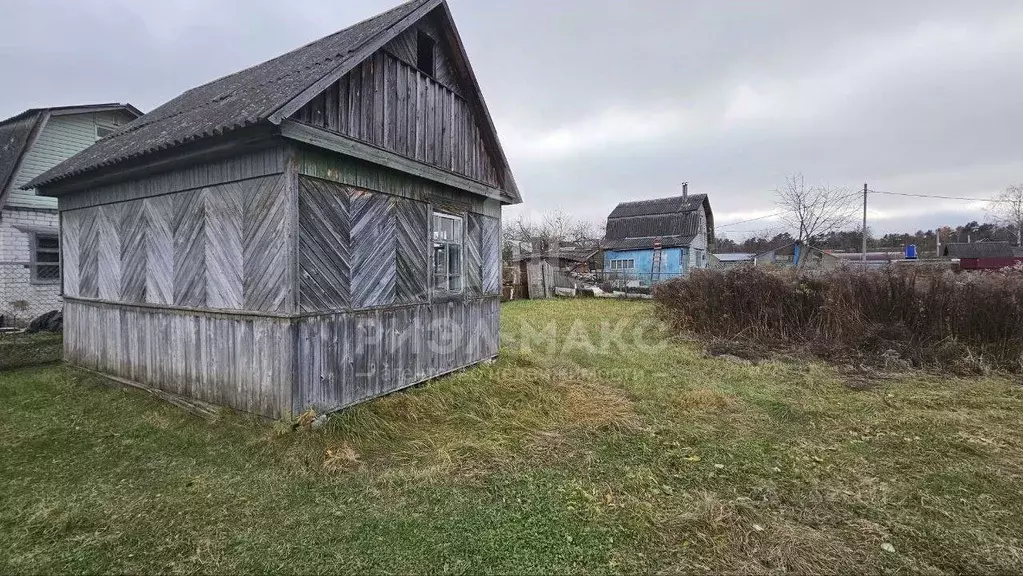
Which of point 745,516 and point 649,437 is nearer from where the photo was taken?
point 745,516

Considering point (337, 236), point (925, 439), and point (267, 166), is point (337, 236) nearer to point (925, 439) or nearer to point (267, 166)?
point (267, 166)

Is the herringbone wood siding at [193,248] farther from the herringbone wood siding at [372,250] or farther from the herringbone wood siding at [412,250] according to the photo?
the herringbone wood siding at [412,250]

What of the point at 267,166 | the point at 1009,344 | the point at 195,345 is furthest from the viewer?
the point at 1009,344

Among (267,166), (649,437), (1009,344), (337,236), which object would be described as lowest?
(649,437)

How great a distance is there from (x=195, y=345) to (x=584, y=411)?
5057mm

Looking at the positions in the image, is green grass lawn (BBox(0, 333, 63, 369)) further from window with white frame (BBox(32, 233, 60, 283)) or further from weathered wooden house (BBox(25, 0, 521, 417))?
window with white frame (BBox(32, 233, 60, 283))

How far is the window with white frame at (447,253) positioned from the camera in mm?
6641

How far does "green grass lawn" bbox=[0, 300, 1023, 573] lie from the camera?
111 inches

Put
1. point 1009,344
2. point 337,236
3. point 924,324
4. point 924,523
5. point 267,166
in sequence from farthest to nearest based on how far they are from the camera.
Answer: point 924,324 < point 1009,344 < point 337,236 < point 267,166 < point 924,523

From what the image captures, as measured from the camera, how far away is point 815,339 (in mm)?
9289

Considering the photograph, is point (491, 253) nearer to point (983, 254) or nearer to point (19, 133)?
point (19, 133)

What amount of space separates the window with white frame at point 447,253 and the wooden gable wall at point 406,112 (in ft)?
2.70

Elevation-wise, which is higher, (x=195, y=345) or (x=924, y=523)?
(x=195, y=345)

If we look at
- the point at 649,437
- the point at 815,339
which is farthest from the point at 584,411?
the point at 815,339
